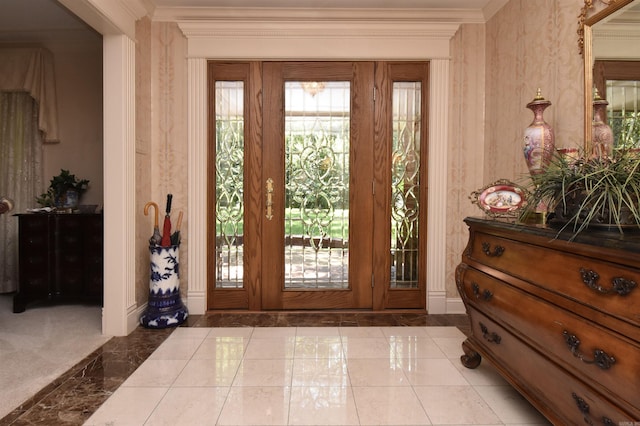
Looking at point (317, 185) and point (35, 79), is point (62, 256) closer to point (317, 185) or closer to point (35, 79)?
point (35, 79)

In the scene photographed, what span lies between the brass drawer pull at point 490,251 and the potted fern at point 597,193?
1.26 feet

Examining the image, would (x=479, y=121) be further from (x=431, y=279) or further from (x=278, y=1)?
(x=278, y=1)

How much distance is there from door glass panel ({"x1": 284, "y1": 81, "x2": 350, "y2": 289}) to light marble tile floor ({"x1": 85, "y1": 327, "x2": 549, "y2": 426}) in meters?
0.75

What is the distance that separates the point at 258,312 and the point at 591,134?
286cm

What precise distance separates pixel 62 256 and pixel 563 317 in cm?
406

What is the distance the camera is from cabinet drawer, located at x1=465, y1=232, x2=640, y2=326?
1.24 m

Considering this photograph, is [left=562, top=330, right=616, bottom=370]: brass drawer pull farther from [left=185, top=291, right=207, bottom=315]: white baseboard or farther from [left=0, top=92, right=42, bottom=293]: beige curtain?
[left=0, top=92, right=42, bottom=293]: beige curtain

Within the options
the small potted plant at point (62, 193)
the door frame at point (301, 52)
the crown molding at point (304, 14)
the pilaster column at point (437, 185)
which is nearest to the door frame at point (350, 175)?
the door frame at point (301, 52)

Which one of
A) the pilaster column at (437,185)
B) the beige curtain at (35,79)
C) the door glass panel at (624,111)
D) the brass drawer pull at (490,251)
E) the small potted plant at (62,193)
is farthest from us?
the beige curtain at (35,79)

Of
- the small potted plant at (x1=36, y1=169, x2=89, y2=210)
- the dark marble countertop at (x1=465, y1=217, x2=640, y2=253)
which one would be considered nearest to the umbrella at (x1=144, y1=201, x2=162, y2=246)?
the small potted plant at (x1=36, y1=169, x2=89, y2=210)

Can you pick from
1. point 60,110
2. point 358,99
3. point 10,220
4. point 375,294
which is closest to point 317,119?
point 358,99

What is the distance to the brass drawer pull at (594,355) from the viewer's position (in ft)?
4.21

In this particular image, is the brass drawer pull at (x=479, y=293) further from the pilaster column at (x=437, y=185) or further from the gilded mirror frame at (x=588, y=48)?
the pilaster column at (x=437, y=185)

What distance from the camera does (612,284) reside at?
1.29 meters
